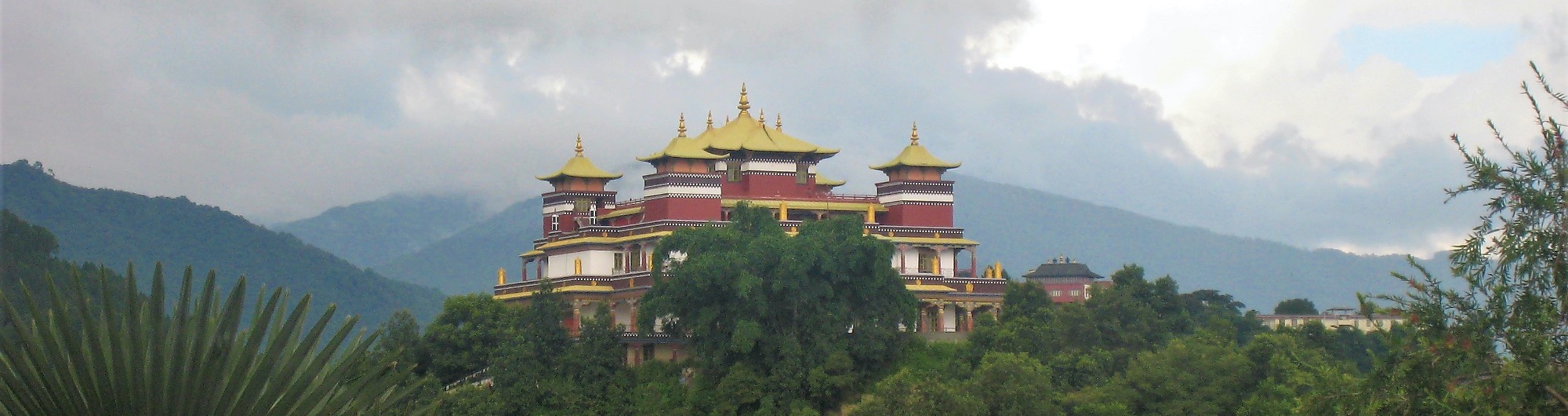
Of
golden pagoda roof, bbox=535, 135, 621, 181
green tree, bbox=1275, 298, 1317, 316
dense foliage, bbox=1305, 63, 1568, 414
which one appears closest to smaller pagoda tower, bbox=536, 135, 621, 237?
golden pagoda roof, bbox=535, 135, 621, 181

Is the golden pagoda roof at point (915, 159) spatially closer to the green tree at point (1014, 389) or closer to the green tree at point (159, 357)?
the green tree at point (1014, 389)

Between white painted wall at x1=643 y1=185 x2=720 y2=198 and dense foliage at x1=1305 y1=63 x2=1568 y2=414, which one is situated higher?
white painted wall at x1=643 y1=185 x2=720 y2=198

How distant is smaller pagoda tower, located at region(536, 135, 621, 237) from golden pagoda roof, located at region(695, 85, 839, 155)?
11.1 feet

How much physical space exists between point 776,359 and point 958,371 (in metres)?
4.62

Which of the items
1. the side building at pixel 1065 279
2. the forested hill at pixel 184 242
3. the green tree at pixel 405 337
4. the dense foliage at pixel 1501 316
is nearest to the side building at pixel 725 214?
the green tree at pixel 405 337

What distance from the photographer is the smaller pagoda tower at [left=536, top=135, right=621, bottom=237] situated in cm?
5662

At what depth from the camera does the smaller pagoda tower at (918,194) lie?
2169 inches

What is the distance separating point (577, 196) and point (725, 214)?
222 inches

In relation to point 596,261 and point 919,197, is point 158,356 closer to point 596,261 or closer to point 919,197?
point 596,261

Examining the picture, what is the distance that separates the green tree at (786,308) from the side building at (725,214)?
3.19 metres

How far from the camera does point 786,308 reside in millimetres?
46844

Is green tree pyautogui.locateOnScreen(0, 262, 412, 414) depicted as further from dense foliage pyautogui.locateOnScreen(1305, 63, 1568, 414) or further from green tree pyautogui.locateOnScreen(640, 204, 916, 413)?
green tree pyautogui.locateOnScreen(640, 204, 916, 413)

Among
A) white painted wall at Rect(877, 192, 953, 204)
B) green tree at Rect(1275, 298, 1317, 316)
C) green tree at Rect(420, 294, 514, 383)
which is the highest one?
white painted wall at Rect(877, 192, 953, 204)

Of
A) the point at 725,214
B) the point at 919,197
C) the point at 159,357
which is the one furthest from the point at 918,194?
the point at 159,357
